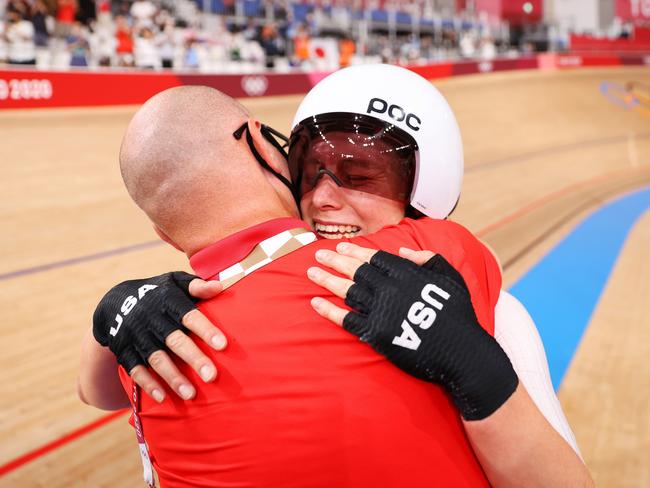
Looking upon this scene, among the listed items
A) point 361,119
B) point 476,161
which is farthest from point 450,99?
point 361,119

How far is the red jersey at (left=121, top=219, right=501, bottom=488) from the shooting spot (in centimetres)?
93

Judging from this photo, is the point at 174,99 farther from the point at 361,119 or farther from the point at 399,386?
the point at 399,386

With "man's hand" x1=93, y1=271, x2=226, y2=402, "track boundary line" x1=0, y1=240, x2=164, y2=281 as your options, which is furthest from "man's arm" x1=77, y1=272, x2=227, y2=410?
"track boundary line" x1=0, y1=240, x2=164, y2=281

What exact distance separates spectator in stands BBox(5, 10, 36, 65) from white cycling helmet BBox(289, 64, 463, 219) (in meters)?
8.65

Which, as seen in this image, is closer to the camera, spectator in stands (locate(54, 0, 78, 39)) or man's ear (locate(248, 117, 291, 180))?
man's ear (locate(248, 117, 291, 180))

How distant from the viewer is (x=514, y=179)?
32.6 ft

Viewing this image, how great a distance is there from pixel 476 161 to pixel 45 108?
23.1ft

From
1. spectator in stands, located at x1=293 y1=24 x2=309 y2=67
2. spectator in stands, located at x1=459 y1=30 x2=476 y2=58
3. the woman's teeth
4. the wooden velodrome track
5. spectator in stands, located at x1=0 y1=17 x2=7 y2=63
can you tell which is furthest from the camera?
spectator in stands, located at x1=459 y1=30 x2=476 y2=58

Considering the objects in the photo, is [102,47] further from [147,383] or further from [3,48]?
[147,383]

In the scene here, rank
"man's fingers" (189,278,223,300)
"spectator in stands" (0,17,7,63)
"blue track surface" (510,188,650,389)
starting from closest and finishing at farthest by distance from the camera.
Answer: "man's fingers" (189,278,223,300), "blue track surface" (510,188,650,389), "spectator in stands" (0,17,7,63)

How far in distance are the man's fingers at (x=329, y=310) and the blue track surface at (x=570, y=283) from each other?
9.42 feet

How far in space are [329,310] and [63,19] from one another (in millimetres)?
11524

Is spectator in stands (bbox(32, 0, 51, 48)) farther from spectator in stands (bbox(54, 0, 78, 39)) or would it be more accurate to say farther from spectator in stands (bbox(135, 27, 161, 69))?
spectator in stands (bbox(135, 27, 161, 69))

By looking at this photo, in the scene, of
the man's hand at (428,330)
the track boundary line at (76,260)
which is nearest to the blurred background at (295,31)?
the track boundary line at (76,260)
